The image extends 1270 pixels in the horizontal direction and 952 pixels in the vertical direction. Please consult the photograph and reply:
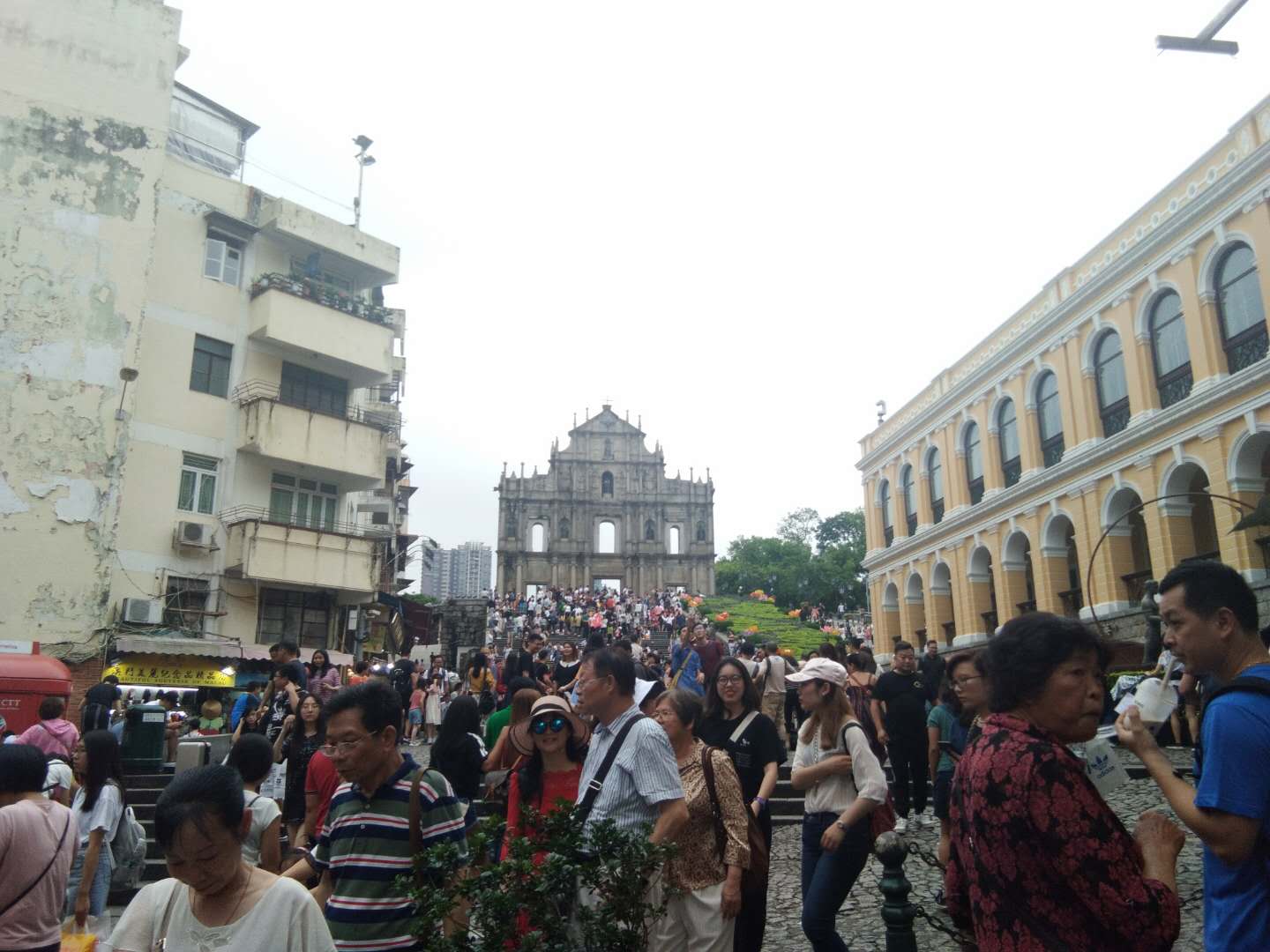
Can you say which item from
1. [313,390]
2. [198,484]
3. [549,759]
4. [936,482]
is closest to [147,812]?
[549,759]

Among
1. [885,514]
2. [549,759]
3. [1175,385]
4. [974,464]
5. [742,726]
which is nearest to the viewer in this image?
[549,759]

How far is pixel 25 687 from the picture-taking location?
40.3 ft

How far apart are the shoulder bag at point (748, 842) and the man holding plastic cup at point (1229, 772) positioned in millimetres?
2101

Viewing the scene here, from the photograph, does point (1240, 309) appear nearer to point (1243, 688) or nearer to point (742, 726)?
point (742, 726)

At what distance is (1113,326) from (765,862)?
18954 millimetres

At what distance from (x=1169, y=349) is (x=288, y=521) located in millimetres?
19112

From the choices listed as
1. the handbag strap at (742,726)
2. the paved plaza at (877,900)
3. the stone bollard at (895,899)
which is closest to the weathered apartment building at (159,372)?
the paved plaza at (877,900)

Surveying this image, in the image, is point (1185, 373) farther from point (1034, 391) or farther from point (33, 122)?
point (33, 122)

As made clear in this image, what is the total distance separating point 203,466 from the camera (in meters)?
20.7

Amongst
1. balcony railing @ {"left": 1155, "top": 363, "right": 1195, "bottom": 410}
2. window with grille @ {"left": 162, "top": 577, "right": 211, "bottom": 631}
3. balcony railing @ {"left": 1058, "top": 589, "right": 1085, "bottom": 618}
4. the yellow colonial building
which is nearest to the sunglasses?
the yellow colonial building

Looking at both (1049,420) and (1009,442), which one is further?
(1009,442)

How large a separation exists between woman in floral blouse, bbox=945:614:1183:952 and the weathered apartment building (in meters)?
19.3

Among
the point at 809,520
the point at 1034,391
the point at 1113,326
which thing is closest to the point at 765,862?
the point at 1113,326

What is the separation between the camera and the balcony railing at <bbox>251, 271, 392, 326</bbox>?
2167cm
